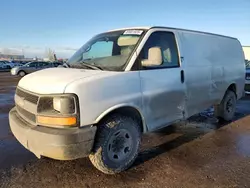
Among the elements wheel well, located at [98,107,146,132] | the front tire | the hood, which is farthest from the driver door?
the hood

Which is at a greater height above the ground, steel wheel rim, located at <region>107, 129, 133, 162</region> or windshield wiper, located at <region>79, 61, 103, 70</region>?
windshield wiper, located at <region>79, 61, 103, 70</region>

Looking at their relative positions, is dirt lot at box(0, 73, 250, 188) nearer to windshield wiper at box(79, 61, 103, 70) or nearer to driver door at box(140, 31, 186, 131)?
driver door at box(140, 31, 186, 131)

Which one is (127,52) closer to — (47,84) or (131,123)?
(131,123)

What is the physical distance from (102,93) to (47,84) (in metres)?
0.71

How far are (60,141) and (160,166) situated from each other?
172 cm

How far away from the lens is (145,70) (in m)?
3.85

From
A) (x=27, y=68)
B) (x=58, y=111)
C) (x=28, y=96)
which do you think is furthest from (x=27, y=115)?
(x=27, y=68)

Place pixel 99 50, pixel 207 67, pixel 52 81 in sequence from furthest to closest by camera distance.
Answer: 1. pixel 207 67
2. pixel 99 50
3. pixel 52 81

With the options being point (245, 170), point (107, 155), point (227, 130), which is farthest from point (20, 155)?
point (227, 130)

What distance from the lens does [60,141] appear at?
3.01 m

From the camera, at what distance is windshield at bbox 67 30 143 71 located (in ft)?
12.6

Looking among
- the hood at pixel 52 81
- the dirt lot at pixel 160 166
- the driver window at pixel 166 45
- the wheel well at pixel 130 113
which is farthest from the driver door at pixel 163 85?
the hood at pixel 52 81

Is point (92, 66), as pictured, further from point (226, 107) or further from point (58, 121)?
point (226, 107)

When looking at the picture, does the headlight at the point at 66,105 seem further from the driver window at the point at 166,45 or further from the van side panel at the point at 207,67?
the van side panel at the point at 207,67
